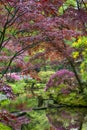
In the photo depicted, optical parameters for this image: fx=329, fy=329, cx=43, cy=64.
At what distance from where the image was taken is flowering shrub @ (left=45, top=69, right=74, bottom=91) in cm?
1514

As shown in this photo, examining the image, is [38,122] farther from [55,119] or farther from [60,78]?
[60,78]

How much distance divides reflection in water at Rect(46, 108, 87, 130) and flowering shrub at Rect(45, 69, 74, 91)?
134 centimetres

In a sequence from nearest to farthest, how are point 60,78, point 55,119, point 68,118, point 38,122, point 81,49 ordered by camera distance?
point 38,122 < point 55,119 < point 68,118 < point 81,49 < point 60,78

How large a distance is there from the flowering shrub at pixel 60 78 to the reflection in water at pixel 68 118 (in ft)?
4.39

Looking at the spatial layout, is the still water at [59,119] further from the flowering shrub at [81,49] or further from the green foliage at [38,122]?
the flowering shrub at [81,49]

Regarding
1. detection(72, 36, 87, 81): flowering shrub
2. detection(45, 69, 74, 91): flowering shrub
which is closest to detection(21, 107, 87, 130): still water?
detection(45, 69, 74, 91): flowering shrub

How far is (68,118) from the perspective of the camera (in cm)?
1252

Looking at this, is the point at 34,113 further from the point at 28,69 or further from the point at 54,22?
the point at 54,22

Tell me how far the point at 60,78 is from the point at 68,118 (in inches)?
122

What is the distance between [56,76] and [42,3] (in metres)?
8.70

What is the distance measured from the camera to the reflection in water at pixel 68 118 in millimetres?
10844

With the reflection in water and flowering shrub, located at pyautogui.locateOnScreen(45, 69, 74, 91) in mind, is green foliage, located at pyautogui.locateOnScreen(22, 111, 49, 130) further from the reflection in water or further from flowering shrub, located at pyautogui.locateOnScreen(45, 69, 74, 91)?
flowering shrub, located at pyautogui.locateOnScreen(45, 69, 74, 91)

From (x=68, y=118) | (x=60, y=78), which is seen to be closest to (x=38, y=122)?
(x=68, y=118)

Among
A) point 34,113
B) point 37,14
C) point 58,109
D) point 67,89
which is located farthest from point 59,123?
point 37,14
